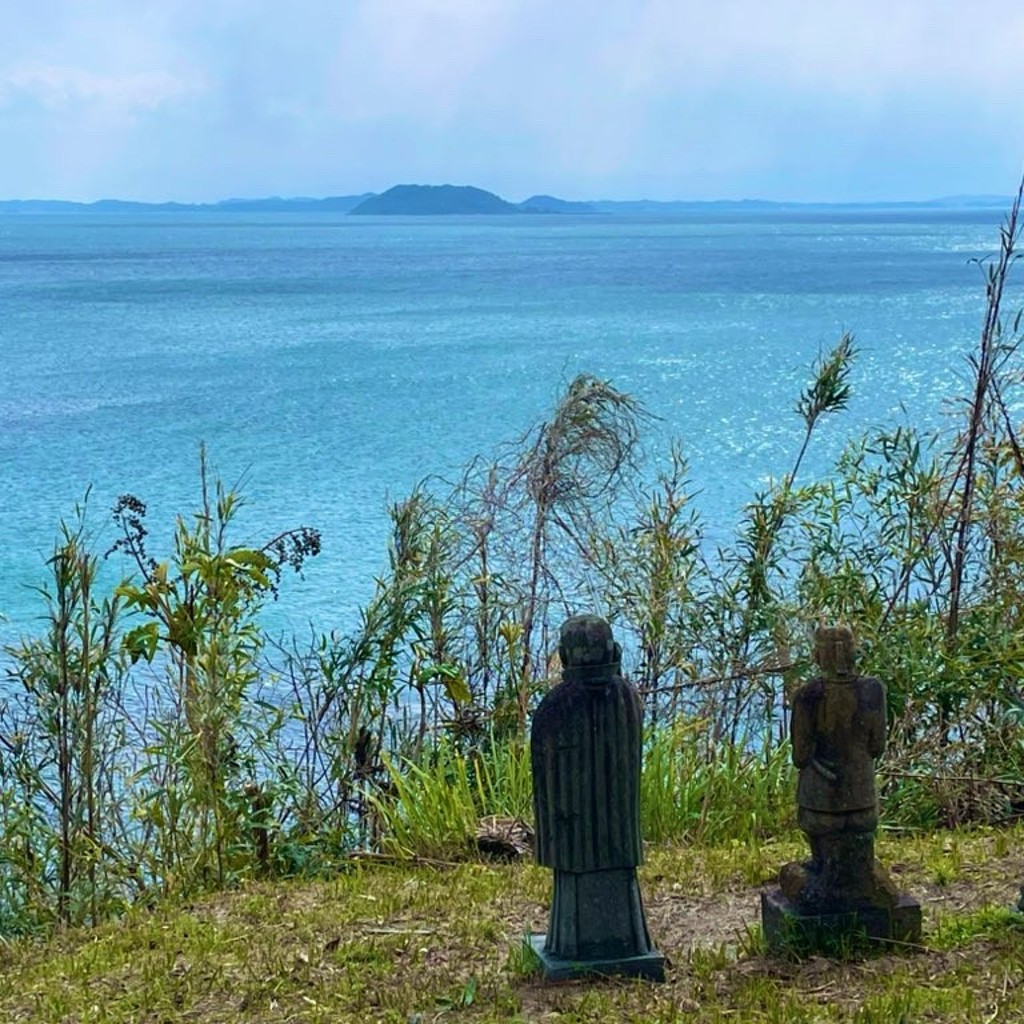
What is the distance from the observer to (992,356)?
8.63m

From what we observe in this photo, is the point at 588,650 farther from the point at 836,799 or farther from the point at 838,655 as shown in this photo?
the point at 836,799

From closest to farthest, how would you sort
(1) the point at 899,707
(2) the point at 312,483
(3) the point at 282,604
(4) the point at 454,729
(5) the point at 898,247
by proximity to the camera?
(1) the point at 899,707 → (4) the point at 454,729 → (3) the point at 282,604 → (2) the point at 312,483 → (5) the point at 898,247

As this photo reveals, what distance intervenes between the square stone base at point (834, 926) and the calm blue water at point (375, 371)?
385cm

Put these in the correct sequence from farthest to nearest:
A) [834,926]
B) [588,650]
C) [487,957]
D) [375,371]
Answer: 1. [375,371]
2. [487,957]
3. [834,926]
4. [588,650]

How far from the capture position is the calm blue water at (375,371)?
2444 cm

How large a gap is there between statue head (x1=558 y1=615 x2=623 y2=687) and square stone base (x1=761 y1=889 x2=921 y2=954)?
99cm

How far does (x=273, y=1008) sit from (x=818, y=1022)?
1.76 meters

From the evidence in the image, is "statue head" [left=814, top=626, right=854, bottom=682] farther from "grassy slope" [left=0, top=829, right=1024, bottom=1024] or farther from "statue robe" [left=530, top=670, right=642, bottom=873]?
"grassy slope" [left=0, top=829, right=1024, bottom=1024]

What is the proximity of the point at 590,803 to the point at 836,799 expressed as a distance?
0.80 m

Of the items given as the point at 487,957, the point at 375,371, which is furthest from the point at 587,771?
the point at 375,371

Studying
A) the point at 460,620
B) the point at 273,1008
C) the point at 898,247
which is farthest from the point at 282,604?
the point at 898,247

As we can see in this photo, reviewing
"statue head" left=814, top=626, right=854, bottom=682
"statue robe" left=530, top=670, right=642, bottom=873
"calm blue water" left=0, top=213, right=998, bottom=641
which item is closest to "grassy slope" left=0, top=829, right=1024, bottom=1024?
"statue robe" left=530, top=670, right=642, bottom=873

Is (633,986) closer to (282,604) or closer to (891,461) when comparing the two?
(891,461)

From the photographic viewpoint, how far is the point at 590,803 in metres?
5.11
